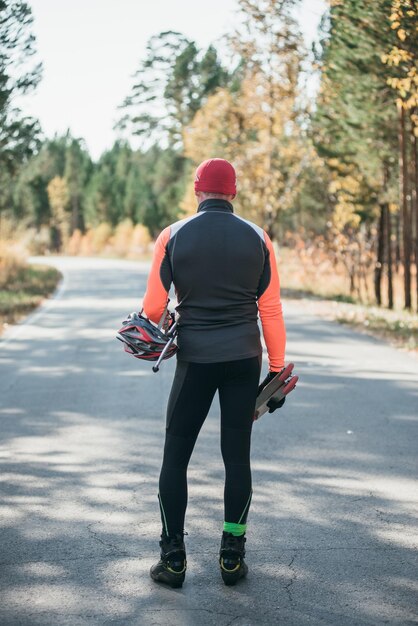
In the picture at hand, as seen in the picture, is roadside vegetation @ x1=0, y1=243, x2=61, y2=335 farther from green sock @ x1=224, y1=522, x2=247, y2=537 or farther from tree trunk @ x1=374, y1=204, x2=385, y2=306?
green sock @ x1=224, y1=522, x2=247, y2=537

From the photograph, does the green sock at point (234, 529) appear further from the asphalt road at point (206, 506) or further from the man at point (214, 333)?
the asphalt road at point (206, 506)

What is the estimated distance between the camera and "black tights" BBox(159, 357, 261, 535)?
15.0 ft

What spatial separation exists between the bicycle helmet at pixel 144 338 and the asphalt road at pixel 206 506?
107 centimetres

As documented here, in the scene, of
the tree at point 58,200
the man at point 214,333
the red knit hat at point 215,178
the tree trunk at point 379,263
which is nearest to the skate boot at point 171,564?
the man at point 214,333

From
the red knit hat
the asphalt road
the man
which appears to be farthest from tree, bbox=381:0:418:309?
the man

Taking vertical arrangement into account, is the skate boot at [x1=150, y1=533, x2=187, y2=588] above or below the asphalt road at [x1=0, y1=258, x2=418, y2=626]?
above

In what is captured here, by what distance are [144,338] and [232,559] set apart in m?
1.12

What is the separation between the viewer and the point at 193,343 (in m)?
4.55

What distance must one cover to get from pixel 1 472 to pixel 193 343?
2.87m

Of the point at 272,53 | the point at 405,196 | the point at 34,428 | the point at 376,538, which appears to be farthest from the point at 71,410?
the point at 272,53

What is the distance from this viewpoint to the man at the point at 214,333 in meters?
4.52

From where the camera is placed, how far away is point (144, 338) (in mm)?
4652

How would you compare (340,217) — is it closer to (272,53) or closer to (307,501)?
(272,53)

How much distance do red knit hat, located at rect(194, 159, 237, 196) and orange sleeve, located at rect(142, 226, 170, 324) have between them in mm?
283
